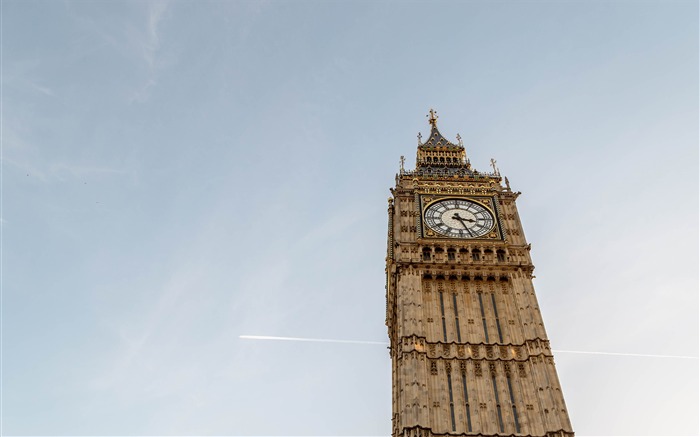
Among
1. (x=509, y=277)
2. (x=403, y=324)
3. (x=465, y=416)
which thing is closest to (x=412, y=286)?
(x=403, y=324)

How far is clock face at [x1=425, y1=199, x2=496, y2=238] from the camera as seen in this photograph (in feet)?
175

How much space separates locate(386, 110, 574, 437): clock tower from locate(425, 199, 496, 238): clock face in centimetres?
8

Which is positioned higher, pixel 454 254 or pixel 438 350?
pixel 454 254

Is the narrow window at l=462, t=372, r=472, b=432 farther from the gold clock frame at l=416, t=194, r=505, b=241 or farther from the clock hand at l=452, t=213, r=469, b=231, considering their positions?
the clock hand at l=452, t=213, r=469, b=231

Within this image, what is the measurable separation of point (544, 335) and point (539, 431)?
24.4 ft

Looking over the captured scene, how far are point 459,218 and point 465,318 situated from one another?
35.5 feet

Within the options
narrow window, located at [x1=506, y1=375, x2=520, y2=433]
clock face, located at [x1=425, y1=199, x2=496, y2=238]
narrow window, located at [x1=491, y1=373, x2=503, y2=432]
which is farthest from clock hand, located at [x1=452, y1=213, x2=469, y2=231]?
narrow window, located at [x1=506, y1=375, x2=520, y2=433]

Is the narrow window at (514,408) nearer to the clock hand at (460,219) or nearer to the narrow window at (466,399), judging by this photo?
the narrow window at (466,399)

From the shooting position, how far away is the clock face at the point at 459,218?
5344 centimetres

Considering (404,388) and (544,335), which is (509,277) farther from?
(404,388)

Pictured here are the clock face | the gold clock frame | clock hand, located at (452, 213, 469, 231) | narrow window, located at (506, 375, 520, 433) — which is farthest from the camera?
clock hand, located at (452, 213, 469, 231)

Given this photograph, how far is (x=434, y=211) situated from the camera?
56000mm

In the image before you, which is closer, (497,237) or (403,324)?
(403,324)

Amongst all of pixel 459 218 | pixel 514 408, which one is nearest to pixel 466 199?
pixel 459 218
